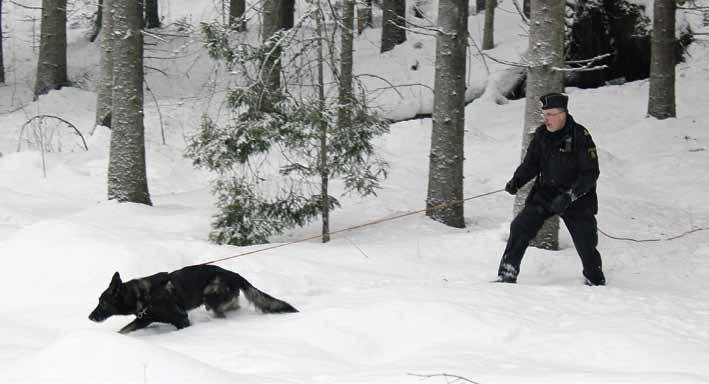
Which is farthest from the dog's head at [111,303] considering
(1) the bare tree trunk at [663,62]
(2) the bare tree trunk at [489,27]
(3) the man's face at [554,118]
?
(2) the bare tree trunk at [489,27]

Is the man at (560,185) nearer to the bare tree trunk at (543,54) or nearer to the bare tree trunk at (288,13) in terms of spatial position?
the bare tree trunk at (543,54)

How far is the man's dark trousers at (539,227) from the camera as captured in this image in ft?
23.9

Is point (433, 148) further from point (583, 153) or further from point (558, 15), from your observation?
point (583, 153)

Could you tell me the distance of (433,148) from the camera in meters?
10.3

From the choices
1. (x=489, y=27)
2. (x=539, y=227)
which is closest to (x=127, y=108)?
(x=539, y=227)

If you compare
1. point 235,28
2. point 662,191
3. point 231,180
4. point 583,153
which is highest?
point 235,28

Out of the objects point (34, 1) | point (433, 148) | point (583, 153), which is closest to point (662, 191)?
point (433, 148)

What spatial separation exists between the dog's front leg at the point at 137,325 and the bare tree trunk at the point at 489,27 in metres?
17.4

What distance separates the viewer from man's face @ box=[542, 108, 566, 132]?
7066mm

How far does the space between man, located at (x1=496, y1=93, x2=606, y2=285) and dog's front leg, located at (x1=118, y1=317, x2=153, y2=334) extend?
3393mm

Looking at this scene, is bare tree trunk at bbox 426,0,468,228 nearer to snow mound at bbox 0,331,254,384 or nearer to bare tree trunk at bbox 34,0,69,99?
snow mound at bbox 0,331,254,384

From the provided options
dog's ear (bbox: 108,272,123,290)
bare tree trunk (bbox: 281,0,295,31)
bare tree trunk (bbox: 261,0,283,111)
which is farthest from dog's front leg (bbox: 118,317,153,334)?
bare tree trunk (bbox: 281,0,295,31)

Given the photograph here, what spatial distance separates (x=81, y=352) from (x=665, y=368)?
348 cm

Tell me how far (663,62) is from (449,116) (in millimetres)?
7911
